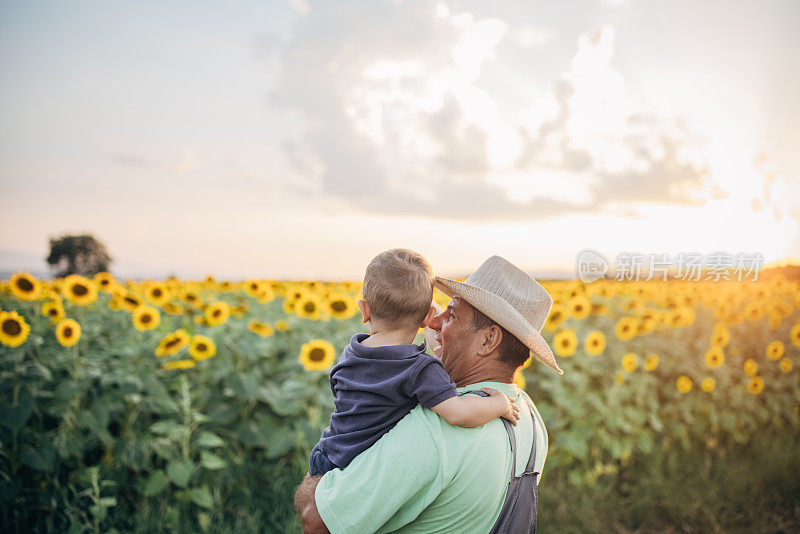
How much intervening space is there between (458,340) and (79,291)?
3.79 meters

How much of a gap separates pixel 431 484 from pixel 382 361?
361 millimetres

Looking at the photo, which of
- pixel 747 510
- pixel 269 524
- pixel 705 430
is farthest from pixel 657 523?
pixel 269 524

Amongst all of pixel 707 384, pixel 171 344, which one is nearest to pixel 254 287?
pixel 171 344

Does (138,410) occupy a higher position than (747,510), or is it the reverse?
(138,410)

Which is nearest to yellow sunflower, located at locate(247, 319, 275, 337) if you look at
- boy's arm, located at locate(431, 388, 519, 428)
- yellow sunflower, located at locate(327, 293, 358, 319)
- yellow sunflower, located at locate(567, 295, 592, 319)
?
yellow sunflower, located at locate(327, 293, 358, 319)

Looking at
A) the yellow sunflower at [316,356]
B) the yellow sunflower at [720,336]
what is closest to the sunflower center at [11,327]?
the yellow sunflower at [316,356]

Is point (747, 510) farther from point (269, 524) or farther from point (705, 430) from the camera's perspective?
point (269, 524)

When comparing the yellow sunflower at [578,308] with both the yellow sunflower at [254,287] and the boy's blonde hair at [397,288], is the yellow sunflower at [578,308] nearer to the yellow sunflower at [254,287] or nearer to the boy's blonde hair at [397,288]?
the yellow sunflower at [254,287]

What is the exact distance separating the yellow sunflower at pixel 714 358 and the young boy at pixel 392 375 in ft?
17.1

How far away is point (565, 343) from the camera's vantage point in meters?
5.18

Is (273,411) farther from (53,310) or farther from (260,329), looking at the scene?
(53,310)

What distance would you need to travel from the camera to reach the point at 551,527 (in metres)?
4.46

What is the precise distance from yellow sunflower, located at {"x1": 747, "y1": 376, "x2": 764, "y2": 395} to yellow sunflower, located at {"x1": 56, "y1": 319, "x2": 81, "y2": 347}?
6.34m

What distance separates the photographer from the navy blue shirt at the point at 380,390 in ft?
5.57
